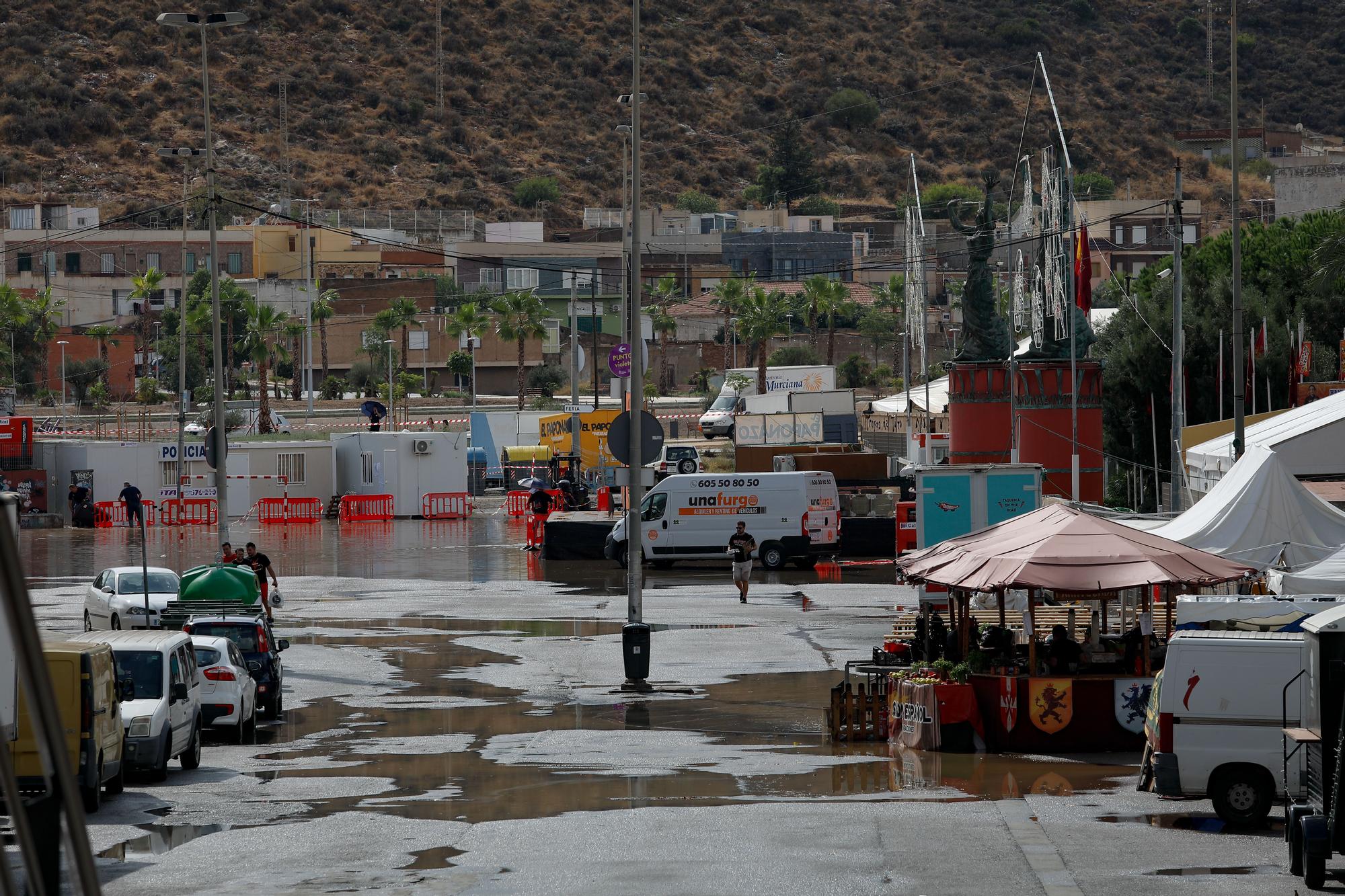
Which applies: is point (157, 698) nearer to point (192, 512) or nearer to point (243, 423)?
point (192, 512)

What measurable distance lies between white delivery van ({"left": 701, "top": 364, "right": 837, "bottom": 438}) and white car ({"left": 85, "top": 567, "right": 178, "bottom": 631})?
173 ft

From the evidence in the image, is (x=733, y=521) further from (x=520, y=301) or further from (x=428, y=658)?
(x=520, y=301)

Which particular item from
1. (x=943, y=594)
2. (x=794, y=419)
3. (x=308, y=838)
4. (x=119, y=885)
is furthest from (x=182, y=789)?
(x=794, y=419)

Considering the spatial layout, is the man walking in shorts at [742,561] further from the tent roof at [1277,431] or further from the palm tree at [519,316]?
the palm tree at [519,316]

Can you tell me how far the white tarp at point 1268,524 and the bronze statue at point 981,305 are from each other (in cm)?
2547

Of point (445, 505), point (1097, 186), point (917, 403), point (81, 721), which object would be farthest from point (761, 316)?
point (81, 721)

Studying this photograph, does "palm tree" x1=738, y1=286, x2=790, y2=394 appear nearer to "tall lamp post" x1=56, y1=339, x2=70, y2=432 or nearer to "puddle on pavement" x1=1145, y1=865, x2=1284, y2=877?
"tall lamp post" x1=56, y1=339, x2=70, y2=432

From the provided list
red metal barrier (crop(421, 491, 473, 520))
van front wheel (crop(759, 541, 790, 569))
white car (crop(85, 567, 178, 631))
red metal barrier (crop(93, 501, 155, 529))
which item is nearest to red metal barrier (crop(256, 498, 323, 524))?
red metal barrier (crop(93, 501, 155, 529))

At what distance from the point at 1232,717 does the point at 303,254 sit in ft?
392

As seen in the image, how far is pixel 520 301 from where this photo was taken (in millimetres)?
102250

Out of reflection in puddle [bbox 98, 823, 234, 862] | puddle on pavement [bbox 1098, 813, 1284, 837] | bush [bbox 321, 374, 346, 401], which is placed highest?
bush [bbox 321, 374, 346, 401]

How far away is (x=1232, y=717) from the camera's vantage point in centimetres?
1355

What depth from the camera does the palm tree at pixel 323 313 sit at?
4158 inches

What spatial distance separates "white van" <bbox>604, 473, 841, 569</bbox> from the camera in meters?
38.1
